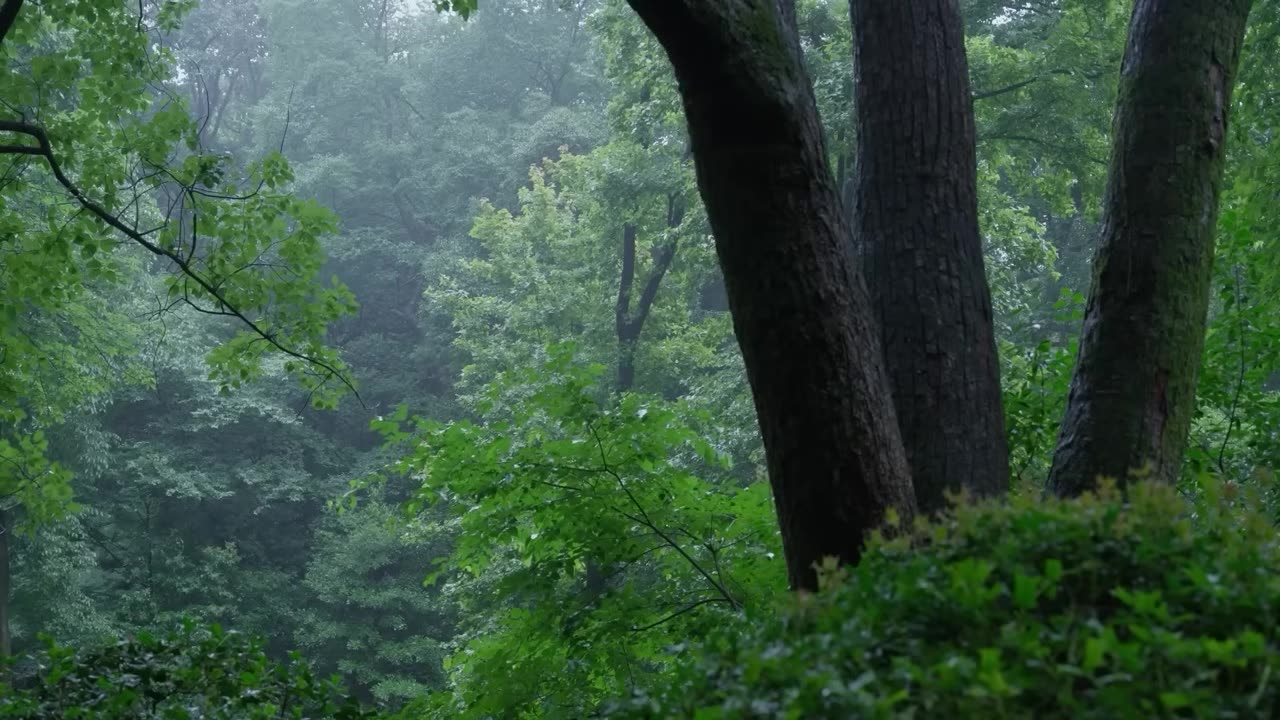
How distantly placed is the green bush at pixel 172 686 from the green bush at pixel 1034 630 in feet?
6.27

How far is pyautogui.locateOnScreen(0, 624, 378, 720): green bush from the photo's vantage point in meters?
3.22

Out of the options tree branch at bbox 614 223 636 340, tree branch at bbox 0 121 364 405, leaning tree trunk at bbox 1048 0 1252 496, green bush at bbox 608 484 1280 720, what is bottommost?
green bush at bbox 608 484 1280 720

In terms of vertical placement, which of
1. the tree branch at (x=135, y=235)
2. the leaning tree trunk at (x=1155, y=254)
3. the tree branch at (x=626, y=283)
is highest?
the tree branch at (x=626, y=283)

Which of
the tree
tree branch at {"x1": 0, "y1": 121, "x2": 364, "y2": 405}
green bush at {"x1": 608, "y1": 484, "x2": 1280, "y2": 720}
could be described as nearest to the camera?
green bush at {"x1": 608, "y1": 484, "x2": 1280, "y2": 720}

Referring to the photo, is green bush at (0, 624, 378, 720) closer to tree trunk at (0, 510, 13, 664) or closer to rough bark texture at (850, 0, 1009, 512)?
rough bark texture at (850, 0, 1009, 512)

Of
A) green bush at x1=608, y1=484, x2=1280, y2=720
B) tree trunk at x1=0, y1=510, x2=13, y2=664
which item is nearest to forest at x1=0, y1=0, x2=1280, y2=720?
green bush at x1=608, y1=484, x2=1280, y2=720

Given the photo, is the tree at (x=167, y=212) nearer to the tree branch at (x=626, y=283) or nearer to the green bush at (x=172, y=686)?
the green bush at (x=172, y=686)

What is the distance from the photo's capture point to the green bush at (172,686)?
3217mm

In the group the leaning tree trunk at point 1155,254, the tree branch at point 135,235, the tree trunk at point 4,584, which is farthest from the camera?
the tree trunk at point 4,584

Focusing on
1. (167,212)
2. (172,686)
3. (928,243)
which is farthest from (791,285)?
(167,212)

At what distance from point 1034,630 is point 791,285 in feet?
4.55

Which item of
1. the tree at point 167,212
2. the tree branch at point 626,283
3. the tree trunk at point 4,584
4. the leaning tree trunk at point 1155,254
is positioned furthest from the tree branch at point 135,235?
the tree branch at point 626,283

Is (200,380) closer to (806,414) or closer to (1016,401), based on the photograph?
(1016,401)

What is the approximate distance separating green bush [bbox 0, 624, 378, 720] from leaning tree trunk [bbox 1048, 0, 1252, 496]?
237 centimetres
